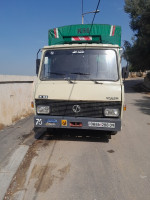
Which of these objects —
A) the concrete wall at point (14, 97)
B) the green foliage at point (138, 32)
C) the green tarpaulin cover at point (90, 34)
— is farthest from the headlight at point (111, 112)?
the green foliage at point (138, 32)

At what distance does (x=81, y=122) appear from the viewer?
4590 mm

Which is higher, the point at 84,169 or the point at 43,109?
the point at 43,109

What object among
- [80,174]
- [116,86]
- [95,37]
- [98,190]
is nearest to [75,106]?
[116,86]

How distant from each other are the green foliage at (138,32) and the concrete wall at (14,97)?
1377 cm

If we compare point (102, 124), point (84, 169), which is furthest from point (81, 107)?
point (84, 169)

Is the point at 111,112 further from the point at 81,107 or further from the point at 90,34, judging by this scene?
the point at 90,34

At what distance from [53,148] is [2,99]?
2761 millimetres

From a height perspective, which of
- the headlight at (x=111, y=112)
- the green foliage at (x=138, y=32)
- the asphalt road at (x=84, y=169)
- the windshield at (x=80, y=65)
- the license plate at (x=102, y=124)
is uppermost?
the green foliage at (x=138, y=32)

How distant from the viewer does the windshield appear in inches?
193

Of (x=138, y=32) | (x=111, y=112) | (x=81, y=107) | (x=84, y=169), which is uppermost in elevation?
(x=138, y=32)

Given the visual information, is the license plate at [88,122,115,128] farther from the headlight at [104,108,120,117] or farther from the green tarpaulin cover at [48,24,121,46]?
the green tarpaulin cover at [48,24,121,46]

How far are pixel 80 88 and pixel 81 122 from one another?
0.80m

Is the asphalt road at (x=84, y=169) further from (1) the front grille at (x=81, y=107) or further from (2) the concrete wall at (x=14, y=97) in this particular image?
(2) the concrete wall at (x=14, y=97)

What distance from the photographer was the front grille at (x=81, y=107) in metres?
4.54
